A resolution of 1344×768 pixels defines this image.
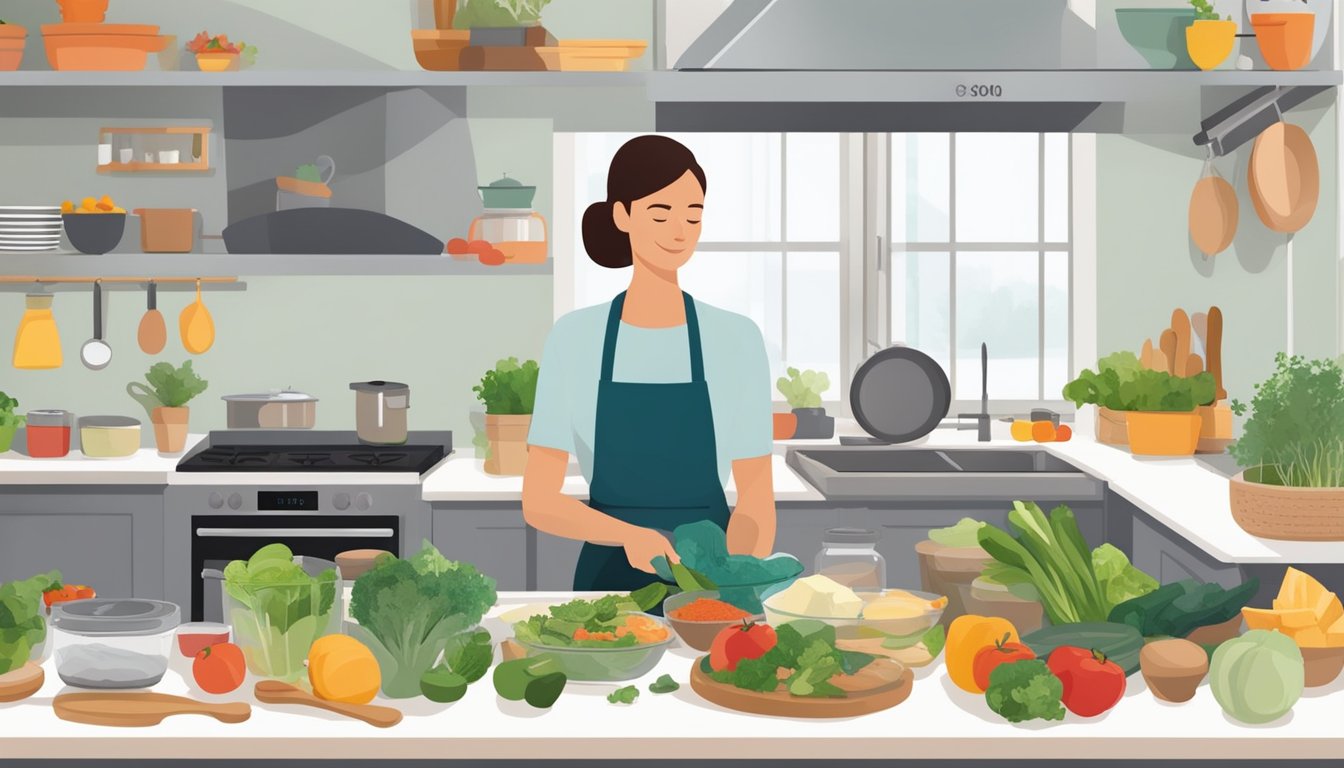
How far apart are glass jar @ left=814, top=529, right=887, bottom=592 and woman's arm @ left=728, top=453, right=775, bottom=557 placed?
1.89ft

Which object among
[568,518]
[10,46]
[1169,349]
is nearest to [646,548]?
[568,518]

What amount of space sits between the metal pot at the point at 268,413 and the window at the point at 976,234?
76.7 inches

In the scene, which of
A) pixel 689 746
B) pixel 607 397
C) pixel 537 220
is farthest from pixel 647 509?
pixel 537 220

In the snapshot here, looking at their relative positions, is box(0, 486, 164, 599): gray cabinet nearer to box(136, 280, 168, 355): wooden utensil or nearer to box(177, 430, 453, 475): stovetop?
box(177, 430, 453, 475): stovetop

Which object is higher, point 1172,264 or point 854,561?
point 1172,264

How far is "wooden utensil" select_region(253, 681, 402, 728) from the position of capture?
1715 millimetres

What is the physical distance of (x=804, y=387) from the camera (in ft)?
15.8

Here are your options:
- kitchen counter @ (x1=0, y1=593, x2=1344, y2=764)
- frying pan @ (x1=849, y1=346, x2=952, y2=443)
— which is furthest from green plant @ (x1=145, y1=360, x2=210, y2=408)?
kitchen counter @ (x1=0, y1=593, x2=1344, y2=764)

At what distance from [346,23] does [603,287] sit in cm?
119

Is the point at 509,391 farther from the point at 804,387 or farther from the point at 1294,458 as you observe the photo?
the point at 1294,458

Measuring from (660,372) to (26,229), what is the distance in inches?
A: 103

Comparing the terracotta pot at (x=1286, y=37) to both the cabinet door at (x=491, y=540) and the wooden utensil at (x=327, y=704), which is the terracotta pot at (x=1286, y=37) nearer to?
the cabinet door at (x=491, y=540)

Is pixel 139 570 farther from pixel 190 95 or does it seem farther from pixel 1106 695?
pixel 1106 695

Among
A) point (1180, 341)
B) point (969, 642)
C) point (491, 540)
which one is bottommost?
point (491, 540)
